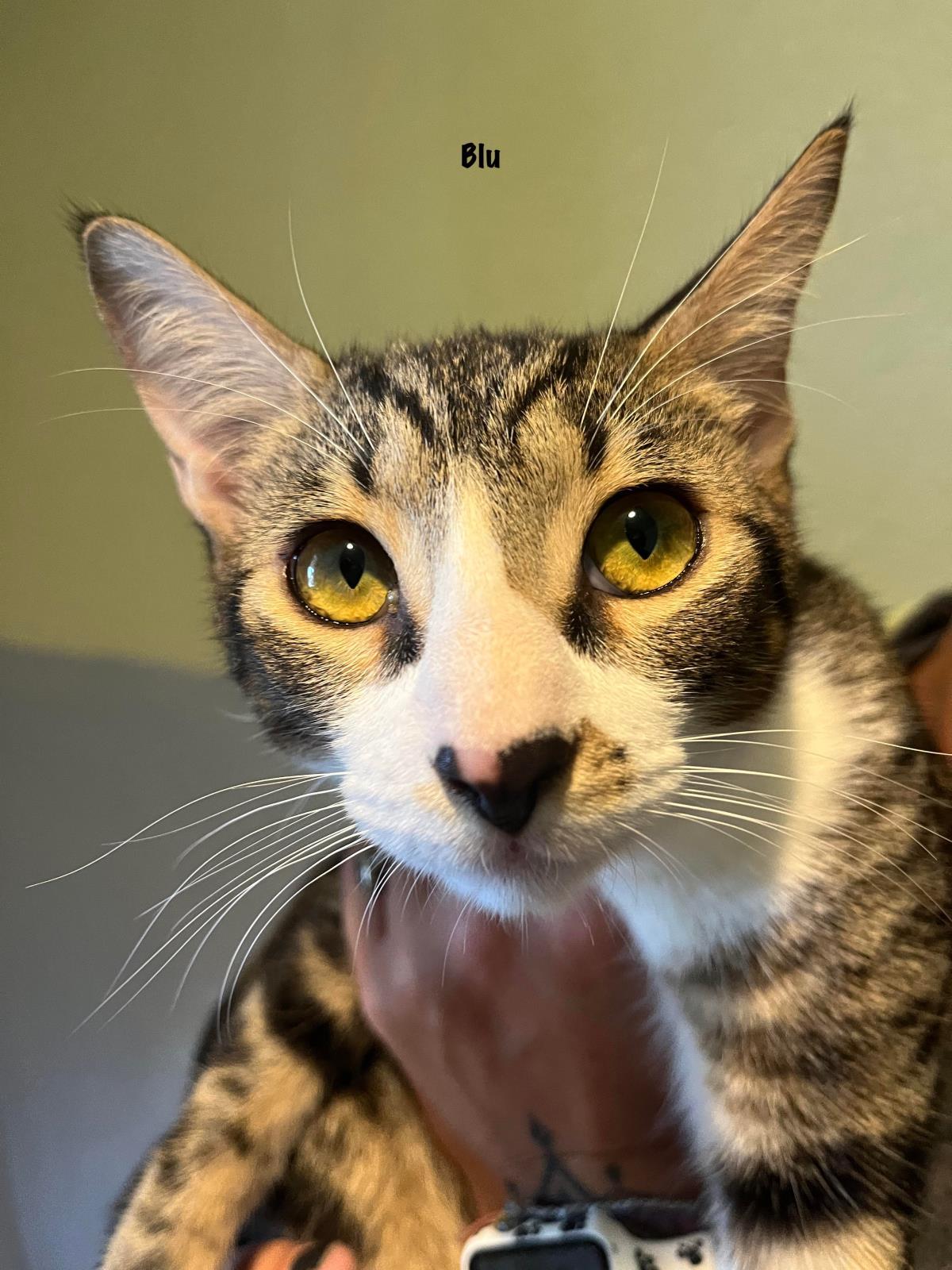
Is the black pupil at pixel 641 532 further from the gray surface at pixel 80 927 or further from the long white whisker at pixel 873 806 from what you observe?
the gray surface at pixel 80 927

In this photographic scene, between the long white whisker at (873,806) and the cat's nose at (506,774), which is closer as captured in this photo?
the cat's nose at (506,774)

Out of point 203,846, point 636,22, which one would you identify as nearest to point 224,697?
point 203,846

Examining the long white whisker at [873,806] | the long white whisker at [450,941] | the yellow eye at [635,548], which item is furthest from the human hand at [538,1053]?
the yellow eye at [635,548]

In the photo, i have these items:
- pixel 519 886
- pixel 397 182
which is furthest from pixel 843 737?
pixel 397 182

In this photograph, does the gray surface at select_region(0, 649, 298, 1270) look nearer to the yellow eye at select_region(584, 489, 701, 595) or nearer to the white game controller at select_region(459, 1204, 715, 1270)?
the white game controller at select_region(459, 1204, 715, 1270)

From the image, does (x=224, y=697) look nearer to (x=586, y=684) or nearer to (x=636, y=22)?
(x=586, y=684)

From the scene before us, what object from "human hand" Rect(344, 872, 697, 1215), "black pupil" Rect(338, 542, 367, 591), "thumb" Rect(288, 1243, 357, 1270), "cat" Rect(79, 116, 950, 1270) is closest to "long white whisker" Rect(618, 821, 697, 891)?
"cat" Rect(79, 116, 950, 1270)
